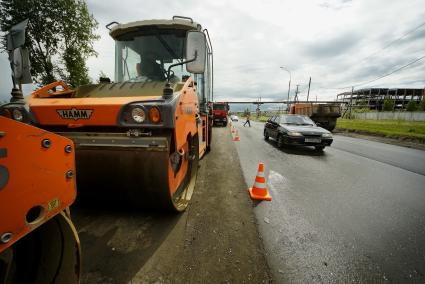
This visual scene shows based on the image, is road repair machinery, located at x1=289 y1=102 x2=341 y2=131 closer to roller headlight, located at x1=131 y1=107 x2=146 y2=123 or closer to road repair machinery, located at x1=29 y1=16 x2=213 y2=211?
road repair machinery, located at x1=29 y1=16 x2=213 y2=211

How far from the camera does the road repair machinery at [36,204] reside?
87cm

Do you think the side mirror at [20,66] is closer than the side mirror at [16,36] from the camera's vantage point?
No

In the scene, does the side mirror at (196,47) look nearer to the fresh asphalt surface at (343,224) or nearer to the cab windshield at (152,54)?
the cab windshield at (152,54)

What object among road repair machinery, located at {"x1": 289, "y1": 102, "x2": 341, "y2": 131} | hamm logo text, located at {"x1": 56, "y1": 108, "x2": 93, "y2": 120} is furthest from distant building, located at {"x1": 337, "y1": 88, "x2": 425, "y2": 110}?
hamm logo text, located at {"x1": 56, "y1": 108, "x2": 93, "y2": 120}

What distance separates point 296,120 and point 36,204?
10053 mm

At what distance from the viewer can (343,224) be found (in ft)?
10.1

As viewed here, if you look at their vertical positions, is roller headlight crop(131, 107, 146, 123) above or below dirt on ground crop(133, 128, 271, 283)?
above

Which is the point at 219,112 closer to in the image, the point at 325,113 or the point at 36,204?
the point at 325,113

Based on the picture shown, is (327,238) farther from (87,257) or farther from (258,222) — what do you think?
(87,257)

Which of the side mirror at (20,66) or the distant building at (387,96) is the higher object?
the distant building at (387,96)

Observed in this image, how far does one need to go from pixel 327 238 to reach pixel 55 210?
116 inches

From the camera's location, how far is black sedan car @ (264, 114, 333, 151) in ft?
26.9

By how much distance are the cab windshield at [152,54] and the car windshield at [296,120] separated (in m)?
7.18

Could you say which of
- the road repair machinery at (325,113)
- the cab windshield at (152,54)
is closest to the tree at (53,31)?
the cab windshield at (152,54)
